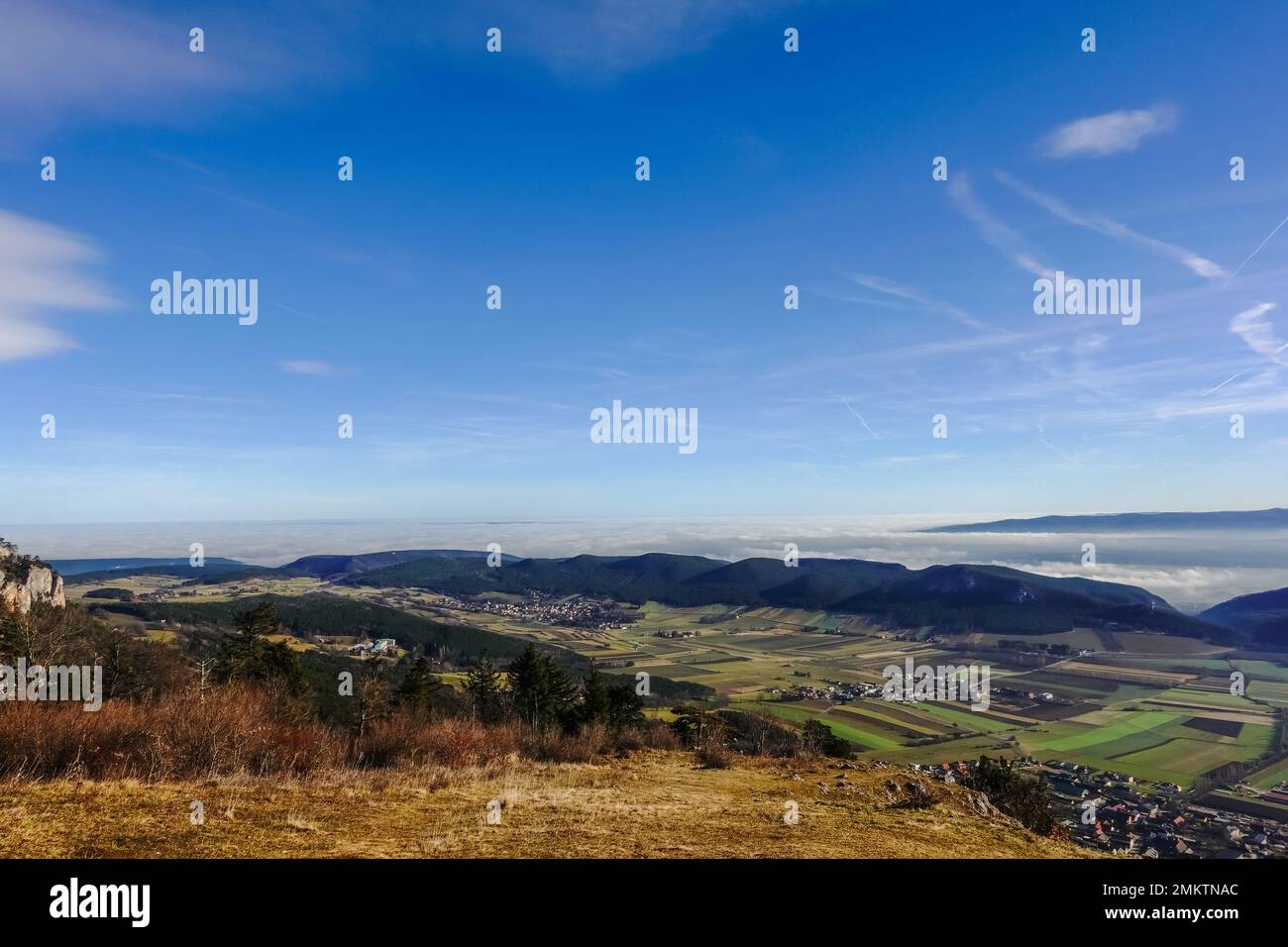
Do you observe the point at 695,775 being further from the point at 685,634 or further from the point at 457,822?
the point at 685,634

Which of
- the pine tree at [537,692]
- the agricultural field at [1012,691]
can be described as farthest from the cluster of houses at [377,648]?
the pine tree at [537,692]

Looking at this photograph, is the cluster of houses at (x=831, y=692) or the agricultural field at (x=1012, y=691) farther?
the cluster of houses at (x=831, y=692)

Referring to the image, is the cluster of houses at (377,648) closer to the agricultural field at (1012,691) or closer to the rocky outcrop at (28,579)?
the agricultural field at (1012,691)

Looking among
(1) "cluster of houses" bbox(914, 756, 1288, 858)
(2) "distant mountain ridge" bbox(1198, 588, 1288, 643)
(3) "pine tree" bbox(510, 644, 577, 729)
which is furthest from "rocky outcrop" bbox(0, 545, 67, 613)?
(2) "distant mountain ridge" bbox(1198, 588, 1288, 643)

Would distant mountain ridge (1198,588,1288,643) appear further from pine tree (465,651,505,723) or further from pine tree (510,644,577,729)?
pine tree (465,651,505,723)

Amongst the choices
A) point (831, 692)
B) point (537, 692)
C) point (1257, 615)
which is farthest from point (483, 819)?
point (1257, 615)

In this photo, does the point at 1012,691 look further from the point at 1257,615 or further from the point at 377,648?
the point at 377,648
